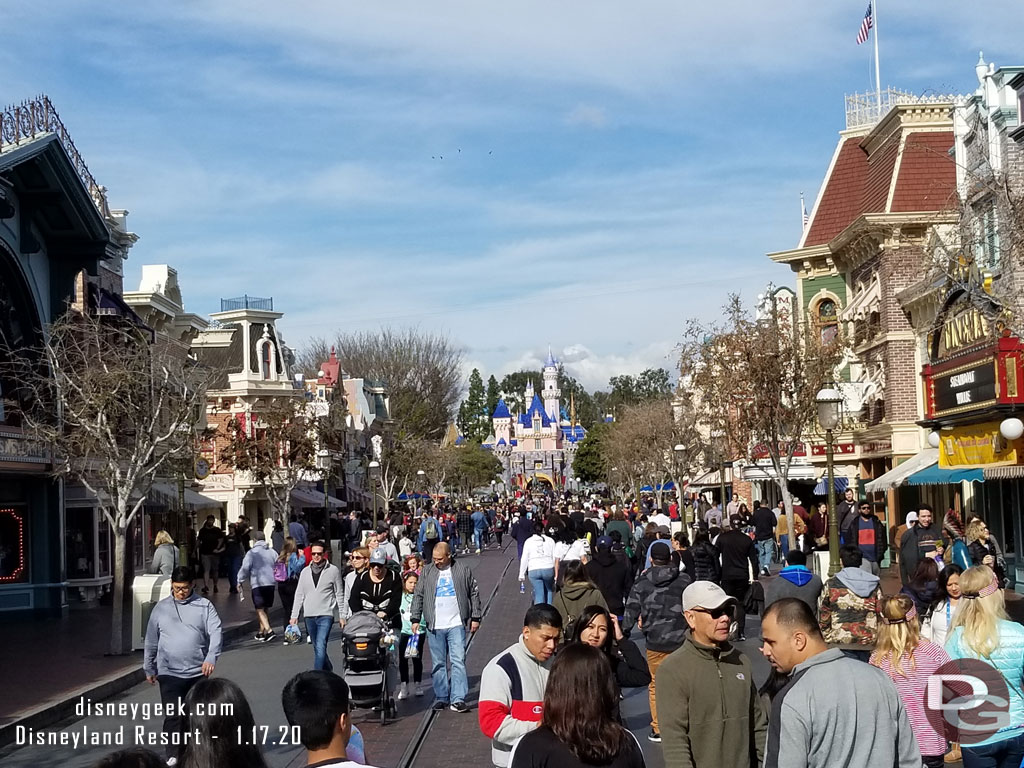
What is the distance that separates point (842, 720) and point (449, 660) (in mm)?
8689

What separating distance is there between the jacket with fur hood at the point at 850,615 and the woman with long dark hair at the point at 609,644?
1.21 m

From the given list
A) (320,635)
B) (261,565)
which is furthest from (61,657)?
(320,635)

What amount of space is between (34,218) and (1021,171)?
1915cm

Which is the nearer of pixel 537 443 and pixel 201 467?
pixel 201 467

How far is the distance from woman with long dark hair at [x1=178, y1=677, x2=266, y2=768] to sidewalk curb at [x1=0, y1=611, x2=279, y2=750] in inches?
337

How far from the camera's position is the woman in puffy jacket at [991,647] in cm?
A: 704

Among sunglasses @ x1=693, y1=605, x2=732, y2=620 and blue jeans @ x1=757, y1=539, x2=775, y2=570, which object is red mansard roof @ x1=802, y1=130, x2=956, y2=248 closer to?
blue jeans @ x1=757, y1=539, x2=775, y2=570

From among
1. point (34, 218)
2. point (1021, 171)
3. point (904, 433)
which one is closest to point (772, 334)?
point (904, 433)

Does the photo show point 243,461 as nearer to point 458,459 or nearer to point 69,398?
point 69,398

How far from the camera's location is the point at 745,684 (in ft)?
19.5

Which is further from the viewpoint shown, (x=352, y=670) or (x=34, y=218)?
(x=34, y=218)

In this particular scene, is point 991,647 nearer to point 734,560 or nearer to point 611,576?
point 611,576

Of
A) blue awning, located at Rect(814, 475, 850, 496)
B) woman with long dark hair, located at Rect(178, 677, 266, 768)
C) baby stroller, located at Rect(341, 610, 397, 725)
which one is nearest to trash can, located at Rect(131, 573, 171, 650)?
baby stroller, located at Rect(341, 610, 397, 725)

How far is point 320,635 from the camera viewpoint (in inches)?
551
